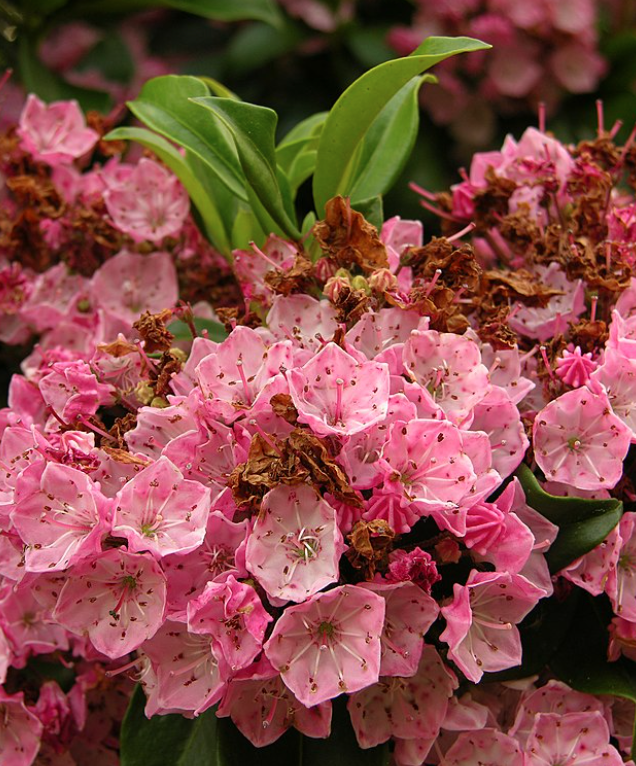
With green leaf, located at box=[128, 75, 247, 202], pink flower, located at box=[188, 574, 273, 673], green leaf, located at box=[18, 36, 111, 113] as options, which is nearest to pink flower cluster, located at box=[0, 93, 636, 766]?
Answer: pink flower, located at box=[188, 574, 273, 673]

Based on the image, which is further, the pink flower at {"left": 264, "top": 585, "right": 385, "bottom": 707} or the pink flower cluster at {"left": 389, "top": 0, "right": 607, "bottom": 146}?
the pink flower cluster at {"left": 389, "top": 0, "right": 607, "bottom": 146}

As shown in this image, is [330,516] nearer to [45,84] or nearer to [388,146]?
[388,146]

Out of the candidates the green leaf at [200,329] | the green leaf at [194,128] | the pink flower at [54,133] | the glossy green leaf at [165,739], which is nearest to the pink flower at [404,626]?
the glossy green leaf at [165,739]

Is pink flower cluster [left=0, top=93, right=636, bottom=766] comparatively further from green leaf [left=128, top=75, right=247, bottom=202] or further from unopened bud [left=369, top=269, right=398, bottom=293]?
green leaf [left=128, top=75, right=247, bottom=202]

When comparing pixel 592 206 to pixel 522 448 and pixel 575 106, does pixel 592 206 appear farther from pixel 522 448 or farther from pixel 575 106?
pixel 575 106

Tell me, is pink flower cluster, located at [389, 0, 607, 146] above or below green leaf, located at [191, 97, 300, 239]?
below

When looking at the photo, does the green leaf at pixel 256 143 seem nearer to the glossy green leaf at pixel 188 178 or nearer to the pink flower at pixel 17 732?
the glossy green leaf at pixel 188 178

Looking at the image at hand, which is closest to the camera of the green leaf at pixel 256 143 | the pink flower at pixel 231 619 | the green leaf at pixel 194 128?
the pink flower at pixel 231 619
